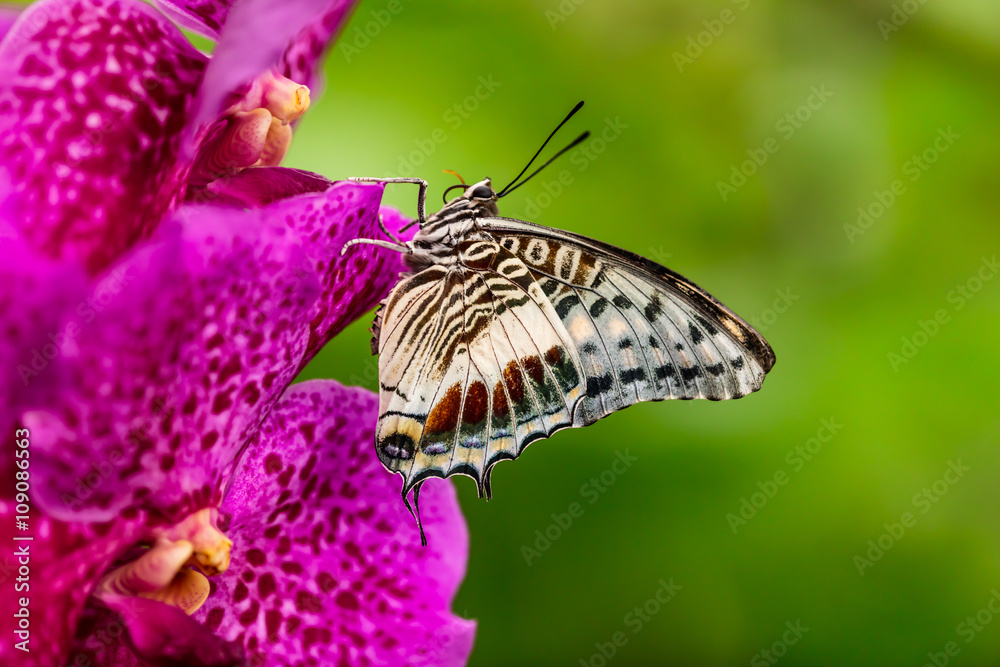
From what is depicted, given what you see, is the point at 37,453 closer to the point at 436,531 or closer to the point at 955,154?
the point at 436,531

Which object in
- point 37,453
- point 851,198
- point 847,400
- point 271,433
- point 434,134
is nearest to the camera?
point 37,453

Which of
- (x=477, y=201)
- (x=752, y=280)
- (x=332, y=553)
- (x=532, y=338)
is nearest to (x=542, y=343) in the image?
(x=532, y=338)

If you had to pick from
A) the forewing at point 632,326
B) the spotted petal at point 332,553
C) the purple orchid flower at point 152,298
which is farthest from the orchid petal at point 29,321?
the forewing at point 632,326

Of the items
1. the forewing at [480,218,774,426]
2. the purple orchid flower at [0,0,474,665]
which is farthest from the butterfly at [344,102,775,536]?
the purple orchid flower at [0,0,474,665]

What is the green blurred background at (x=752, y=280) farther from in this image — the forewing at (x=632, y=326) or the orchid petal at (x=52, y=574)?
the orchid petal at (x=52, y=574)

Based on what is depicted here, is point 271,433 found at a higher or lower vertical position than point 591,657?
higher

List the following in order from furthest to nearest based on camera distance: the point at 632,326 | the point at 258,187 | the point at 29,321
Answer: the point at 632,326, the point at 258,187, the point at 29,321

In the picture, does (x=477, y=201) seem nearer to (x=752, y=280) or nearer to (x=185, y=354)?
(x=185, y=354)

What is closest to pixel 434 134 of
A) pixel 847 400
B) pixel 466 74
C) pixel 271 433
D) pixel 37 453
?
pixel 466 74
